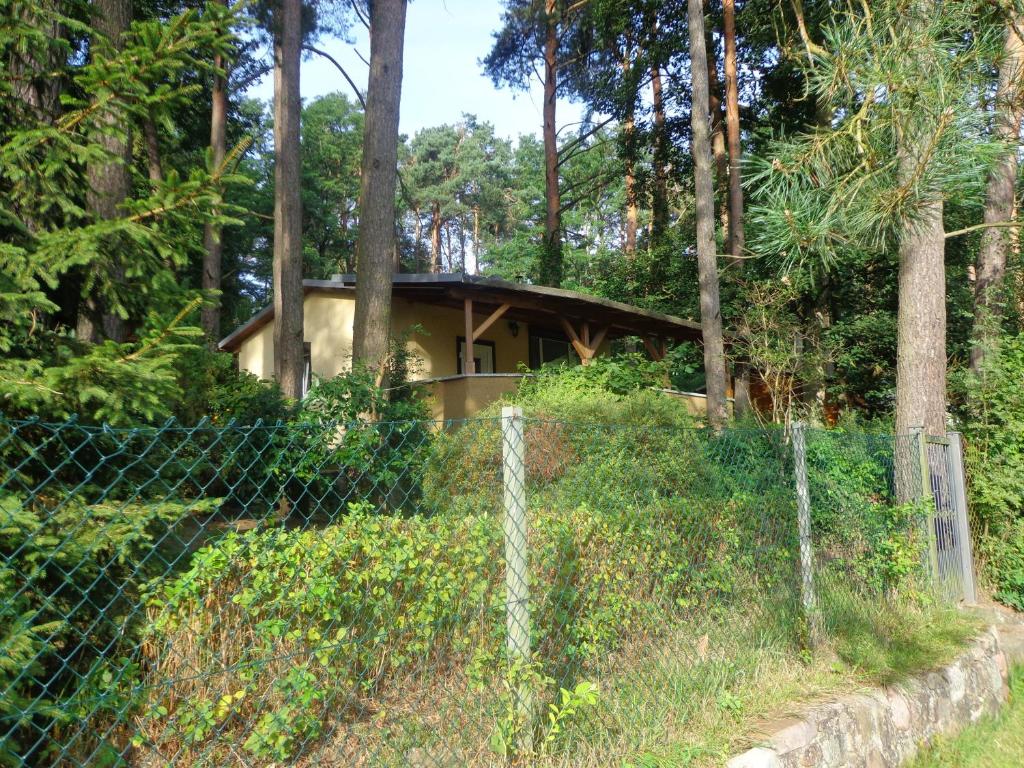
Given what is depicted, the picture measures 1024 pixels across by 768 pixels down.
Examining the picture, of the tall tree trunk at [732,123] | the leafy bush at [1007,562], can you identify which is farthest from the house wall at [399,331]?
the leafy bush at [1007,562]

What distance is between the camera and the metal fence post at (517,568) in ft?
9.32

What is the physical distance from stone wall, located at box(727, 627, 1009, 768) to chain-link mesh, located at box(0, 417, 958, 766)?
1.15 feet

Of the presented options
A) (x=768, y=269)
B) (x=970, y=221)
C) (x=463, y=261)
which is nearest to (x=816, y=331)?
(x=768, y=269)

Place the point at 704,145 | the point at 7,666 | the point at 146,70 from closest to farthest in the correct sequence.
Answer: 1. the point at 7,666
2. the point at 146,70
3. the point at 704,145

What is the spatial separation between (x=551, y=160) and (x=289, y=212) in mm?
10877

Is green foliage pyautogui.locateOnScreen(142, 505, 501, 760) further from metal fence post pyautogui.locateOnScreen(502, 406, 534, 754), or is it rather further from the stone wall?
the stone wall

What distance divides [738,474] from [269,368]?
15590 millimetres

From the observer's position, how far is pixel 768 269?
1688cm

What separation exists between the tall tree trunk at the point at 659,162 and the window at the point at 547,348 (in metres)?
4.42

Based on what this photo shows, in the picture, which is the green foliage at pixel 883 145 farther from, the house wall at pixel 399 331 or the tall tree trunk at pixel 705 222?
the house wall at pixel 399 331

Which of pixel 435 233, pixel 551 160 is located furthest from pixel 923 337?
pixel 435 233

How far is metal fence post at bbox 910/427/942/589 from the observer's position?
562cm

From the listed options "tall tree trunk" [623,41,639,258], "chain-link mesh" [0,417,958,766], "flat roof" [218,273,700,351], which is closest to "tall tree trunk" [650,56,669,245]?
"tall tree trunk" [623,41,639,258]

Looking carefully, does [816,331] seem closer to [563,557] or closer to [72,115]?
[563,557]
